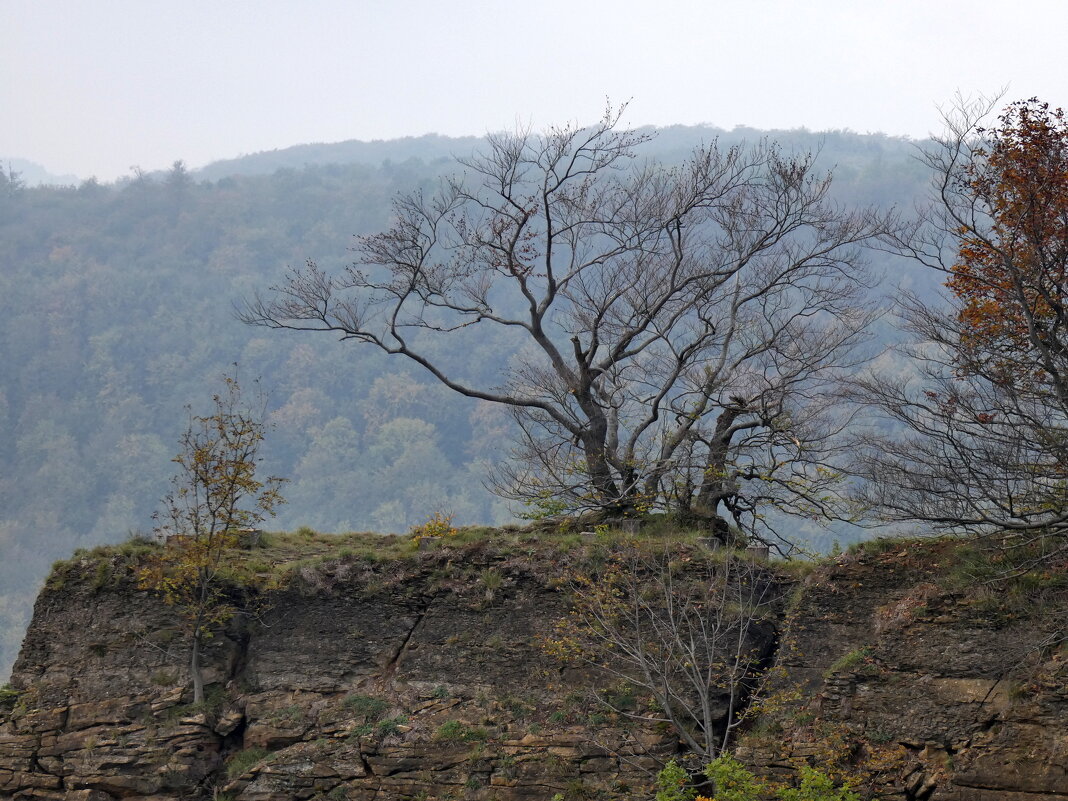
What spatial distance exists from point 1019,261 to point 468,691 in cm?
966

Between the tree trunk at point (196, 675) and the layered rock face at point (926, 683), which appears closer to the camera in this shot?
the layered rock face at point (926, 683)

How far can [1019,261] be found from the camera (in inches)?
545

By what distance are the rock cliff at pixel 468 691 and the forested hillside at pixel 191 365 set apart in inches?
1797

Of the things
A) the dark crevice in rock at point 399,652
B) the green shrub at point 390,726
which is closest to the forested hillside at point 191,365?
the dark crevice in rock at point 399,652

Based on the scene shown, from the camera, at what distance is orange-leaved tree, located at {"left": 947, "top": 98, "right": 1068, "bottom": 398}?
45.4 feet

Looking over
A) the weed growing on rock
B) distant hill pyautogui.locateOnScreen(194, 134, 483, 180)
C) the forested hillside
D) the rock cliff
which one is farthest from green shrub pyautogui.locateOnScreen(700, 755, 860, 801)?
distant hill pyautogui.locateOnScreen(194, 134, 483, 180)

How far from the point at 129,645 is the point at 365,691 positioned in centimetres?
404

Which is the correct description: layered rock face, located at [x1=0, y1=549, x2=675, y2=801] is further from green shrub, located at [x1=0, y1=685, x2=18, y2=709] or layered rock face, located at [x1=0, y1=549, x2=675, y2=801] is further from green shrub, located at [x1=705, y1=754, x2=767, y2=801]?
green shrub, located at [x1=705, y1=754, x2=767, y2=801]

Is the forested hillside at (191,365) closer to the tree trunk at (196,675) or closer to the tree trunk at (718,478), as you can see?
the tree trunk at (718,478)

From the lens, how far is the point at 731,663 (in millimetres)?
16328

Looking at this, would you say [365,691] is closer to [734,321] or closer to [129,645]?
[129,645]

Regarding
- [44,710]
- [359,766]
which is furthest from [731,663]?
[44,710]

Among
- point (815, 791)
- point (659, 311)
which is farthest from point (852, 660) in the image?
point (659, 311)

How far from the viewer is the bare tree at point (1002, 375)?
13.8 meters
